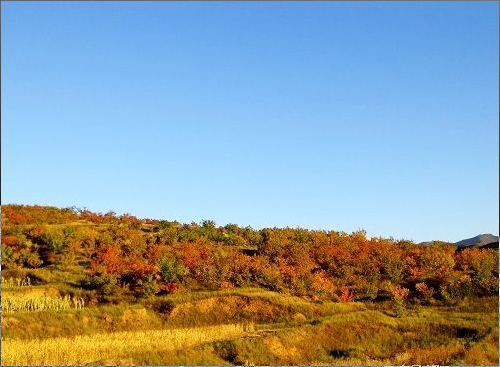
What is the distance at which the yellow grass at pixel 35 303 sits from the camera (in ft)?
95.0

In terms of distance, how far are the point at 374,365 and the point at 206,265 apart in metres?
17.7

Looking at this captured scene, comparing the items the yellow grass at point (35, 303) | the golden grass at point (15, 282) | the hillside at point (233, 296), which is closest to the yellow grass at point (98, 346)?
the hillside at point (233, 296)

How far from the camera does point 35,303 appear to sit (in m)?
29.4

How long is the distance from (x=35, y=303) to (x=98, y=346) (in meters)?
9.69

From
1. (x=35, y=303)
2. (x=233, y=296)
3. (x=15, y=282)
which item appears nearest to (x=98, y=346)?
(x=35, y=303)

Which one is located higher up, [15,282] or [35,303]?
[15,282]

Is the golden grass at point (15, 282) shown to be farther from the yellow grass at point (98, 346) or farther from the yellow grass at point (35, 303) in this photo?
the yellow grass at point (98, 346)

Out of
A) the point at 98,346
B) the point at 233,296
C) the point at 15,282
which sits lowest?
the point at 98,346

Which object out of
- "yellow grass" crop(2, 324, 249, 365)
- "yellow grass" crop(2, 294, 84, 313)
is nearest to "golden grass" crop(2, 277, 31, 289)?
"yellow grass" crop(2, 294, 84, 313)

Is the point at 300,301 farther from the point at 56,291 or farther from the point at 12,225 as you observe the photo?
the point at 12,225

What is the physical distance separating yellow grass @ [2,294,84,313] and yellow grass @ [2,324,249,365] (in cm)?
534

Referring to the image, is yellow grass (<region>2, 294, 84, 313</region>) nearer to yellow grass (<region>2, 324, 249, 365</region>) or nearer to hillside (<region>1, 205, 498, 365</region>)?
hillside (<region>1, 205, 498, 365</region>)

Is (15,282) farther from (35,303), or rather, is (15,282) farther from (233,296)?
(233,296)

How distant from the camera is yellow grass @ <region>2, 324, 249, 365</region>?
20141mm
